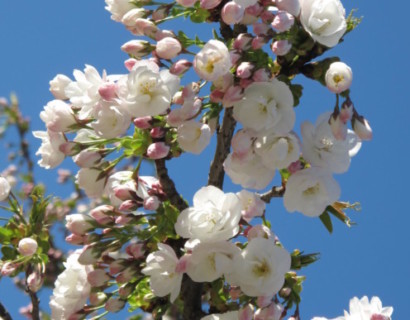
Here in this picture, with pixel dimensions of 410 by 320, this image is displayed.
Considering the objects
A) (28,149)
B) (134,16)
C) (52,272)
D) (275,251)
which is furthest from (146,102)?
(28,149)

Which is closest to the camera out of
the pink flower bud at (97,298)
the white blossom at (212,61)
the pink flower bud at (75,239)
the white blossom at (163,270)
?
the white blossom at (212,61)

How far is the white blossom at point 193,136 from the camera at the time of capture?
2.25 metres

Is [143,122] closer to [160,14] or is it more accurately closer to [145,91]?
[145,91]

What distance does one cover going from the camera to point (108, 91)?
7.41 ft

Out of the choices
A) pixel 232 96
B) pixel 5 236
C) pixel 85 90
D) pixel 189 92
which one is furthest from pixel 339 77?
pixel 5 236

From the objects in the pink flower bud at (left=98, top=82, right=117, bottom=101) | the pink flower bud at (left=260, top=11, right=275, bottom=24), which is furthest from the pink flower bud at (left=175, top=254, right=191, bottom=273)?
the pink flower bud at (left=260, top=11, right=275, bottom=24)

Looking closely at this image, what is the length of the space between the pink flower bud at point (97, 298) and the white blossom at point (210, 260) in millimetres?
401

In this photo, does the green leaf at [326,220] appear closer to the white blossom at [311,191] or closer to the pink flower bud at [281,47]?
the white blossom at [311,191]

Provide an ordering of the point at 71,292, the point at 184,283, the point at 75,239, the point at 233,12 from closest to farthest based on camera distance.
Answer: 1. the point at 233,12
2. the point at 75,239
3. the point at 71,292
4. the point at 184,283

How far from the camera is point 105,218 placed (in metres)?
2.39

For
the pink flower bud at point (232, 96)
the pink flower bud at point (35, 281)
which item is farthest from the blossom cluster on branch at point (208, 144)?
the pink flower bud at point (35, 281)

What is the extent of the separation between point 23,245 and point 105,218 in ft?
1.95

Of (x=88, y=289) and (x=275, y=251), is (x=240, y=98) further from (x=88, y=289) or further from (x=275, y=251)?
(x=88, y=289)

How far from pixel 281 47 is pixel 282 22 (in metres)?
0.07
